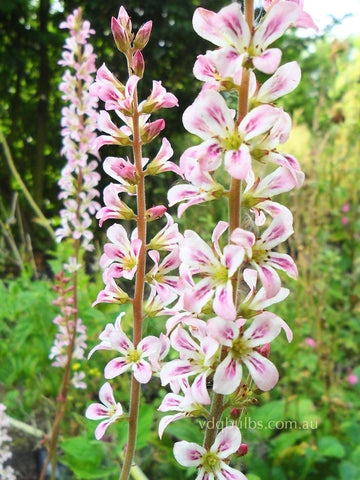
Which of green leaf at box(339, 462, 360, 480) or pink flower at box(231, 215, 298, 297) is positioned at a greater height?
pink flower at box(231, 215, 298, 297)

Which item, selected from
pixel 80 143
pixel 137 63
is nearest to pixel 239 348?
pixel 137 63

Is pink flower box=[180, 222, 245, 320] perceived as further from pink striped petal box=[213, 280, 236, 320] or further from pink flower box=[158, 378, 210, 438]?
pink flower box=[158, 378, 210, 438]

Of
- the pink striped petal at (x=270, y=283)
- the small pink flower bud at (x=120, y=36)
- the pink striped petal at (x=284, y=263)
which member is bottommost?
the pink striped petal at (x=270, y=283)

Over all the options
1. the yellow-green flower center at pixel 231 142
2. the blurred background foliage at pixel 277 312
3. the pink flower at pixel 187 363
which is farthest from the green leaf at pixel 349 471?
the yellow-green flower center at pixel 231 142

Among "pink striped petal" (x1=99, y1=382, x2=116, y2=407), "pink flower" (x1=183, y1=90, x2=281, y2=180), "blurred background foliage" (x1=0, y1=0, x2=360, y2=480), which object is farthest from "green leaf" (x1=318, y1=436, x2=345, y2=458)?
"pink flower" (x1=183, y1=90, x2=281, y2=180)

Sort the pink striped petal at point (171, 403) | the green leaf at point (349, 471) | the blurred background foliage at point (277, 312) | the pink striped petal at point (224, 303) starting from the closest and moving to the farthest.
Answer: the pink striped petal at point (224, 303), the pink striped petal at point (171, 403), the green leaf at point (349, 471), the blurred background foliage at point (277, 312)

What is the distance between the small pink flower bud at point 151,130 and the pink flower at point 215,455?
34cm

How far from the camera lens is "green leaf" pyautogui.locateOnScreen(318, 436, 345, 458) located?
4.61 ft

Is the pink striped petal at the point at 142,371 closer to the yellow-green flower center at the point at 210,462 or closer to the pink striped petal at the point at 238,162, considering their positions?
the yellow-green flower center at the point at 210,462

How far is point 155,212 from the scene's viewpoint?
55 cm

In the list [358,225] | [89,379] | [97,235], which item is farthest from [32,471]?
[358,225]

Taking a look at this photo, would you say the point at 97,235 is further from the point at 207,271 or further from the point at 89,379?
the point at 207,271

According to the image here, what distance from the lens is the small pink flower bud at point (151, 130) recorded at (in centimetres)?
55

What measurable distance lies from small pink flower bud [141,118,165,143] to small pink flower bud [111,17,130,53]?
0.32 feet
